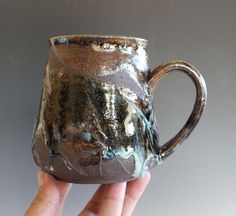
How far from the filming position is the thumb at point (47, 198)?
20.2 inches

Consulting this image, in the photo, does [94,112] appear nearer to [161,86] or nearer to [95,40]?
[95,40]

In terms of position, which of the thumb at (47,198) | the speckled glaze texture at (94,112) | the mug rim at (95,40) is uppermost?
the mug rim at (95,40)

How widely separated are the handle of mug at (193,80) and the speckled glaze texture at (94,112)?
27mm

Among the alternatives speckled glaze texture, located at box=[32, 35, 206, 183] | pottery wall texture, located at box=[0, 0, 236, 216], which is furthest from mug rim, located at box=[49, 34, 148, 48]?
pottery wall texture, located at box=[0, 0, 236, 216]

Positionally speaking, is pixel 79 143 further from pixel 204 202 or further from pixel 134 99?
pixel 204 202

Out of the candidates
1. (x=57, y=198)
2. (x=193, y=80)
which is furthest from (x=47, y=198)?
(x=193, y=80)

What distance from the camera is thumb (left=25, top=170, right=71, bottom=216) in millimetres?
513

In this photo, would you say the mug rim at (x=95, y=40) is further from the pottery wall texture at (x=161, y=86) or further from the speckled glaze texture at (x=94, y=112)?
the pottery wall texture at (x=161, y=86)

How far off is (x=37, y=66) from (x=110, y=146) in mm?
273

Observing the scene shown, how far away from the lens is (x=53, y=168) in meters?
0.47

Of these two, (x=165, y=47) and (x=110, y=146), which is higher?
(x=165, y=47)

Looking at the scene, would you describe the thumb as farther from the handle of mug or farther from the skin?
the handle of mug

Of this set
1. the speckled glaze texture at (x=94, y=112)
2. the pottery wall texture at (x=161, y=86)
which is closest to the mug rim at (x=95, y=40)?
the speckled glaze texture at (x=94, y=112)
